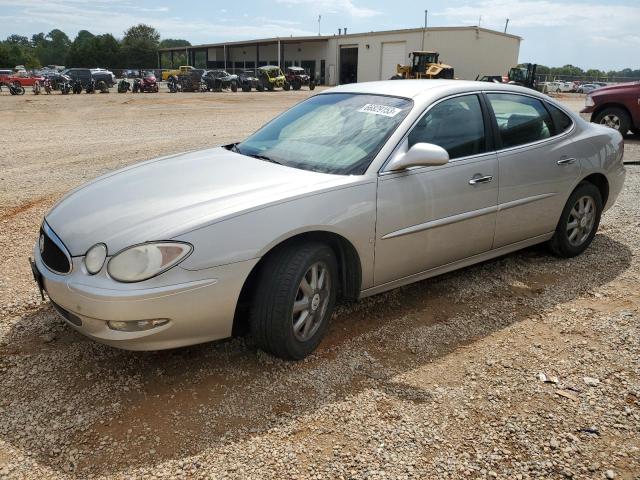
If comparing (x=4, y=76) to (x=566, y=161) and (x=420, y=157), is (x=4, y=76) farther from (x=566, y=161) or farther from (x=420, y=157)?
(x=420, y=157)

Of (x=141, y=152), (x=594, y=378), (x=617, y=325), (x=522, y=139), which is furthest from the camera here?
(x=141, y=152)

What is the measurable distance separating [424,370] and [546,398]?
0.67 m

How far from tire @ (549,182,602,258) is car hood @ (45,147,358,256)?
8.18ft

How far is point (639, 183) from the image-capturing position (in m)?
8.04

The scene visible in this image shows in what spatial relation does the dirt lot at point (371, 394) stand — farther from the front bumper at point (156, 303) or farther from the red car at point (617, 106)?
the red car at point (617, 106)

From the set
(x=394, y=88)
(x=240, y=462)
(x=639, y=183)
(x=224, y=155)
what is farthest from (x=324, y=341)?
(x=639, y=183)

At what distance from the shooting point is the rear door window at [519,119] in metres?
4.14

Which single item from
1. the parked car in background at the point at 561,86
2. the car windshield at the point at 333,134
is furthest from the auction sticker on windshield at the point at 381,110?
the parked car in background at the point at 561,86

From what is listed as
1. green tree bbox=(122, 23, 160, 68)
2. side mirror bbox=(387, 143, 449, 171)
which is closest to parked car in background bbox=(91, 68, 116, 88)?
side mirror bbox=(387, 143, 449, 171)

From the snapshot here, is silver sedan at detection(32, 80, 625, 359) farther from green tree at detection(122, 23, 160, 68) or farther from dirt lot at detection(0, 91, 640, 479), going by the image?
green tree at detection(122, 23, 160, 68)

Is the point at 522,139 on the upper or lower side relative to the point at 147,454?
upper

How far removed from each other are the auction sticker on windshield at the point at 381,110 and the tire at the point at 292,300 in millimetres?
1110

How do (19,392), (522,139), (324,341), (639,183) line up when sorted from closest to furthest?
(19,392) < (324,341) < (522,139) < (639,183)

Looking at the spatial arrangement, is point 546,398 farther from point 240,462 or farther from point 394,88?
point 394,88
